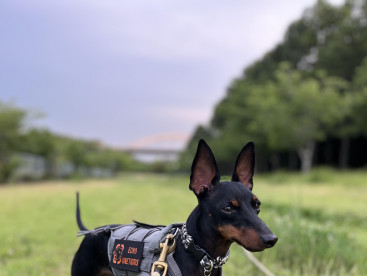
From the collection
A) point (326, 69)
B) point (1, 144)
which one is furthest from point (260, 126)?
point (1, 144)

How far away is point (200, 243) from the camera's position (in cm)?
190

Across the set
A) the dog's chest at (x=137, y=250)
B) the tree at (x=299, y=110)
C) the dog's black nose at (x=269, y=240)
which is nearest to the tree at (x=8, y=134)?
the tree at (x=299, y=110)

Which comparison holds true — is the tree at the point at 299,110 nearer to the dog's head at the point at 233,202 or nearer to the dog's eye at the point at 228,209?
the dog's head at the point at 233,202

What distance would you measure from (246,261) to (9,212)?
7798 mm

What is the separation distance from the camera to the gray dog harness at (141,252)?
1.93 m

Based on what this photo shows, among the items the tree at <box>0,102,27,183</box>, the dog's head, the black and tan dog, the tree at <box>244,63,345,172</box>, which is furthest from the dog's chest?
the tree at <box>0,102,27,183</box>

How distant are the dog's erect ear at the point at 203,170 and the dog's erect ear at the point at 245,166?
0.59 feet

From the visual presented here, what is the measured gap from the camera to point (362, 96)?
23.3 meters

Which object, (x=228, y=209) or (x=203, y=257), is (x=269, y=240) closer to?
(x=228, y=209)

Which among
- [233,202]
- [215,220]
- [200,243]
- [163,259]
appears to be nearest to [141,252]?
[163,259]

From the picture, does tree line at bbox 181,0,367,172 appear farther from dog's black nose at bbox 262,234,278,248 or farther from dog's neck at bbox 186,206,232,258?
dog's black nose at bbox 262,234,278,248

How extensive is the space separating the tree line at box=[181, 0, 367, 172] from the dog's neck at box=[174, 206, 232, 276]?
23.7 m

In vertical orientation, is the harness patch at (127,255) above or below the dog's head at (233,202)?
below

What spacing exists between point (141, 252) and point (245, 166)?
0.76 metres
